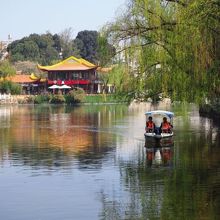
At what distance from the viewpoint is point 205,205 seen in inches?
556

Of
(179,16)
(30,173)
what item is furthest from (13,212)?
(179,16)

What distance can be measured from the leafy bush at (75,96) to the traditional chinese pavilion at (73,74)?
5.26 meters

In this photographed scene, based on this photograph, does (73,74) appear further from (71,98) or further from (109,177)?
(109,177)

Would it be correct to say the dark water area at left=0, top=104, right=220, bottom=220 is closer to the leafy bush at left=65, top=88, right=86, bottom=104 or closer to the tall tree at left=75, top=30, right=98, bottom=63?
the leafy bush at left=65, top=88, right=86, bottom=104

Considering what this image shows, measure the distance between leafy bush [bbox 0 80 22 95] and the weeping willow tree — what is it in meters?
67.0

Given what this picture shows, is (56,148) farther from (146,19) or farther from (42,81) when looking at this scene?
(42,81)

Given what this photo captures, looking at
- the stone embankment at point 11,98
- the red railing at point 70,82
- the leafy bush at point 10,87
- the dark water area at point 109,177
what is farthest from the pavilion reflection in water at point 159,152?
the leafy bush at point 10,87

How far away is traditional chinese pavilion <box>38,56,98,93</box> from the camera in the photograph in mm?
91188

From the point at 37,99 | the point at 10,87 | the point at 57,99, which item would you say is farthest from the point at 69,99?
the point at 10,87

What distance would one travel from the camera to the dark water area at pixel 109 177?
45.6 ft

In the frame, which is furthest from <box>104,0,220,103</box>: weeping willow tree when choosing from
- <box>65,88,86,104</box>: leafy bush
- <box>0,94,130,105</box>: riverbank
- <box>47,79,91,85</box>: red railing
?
<box>47,79,91,85</box>: red railing

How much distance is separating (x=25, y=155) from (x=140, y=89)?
5.77 metres

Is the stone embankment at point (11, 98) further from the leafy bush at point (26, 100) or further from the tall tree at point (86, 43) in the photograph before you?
the tall tree at point (86, 43)

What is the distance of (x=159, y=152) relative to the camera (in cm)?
2464
